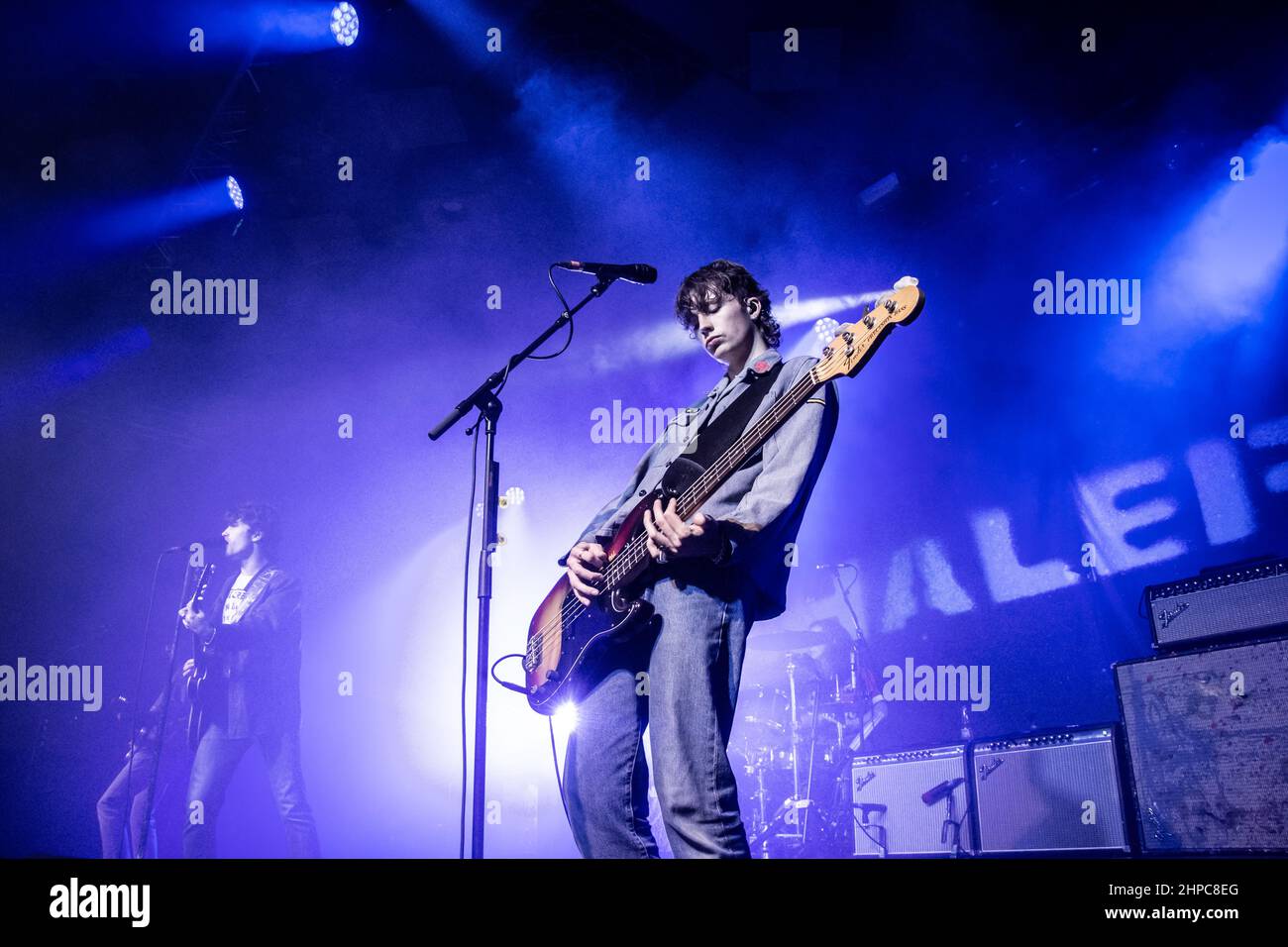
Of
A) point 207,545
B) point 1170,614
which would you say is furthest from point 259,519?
point 1170,614

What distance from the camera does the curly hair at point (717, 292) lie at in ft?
9.14

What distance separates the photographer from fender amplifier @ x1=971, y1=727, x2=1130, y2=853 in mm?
3193

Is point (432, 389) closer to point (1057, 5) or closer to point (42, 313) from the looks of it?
point (42, 313)

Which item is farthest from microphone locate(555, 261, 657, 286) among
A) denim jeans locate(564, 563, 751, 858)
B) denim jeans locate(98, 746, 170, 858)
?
denim jeans locate(98, 746, 170, 858)

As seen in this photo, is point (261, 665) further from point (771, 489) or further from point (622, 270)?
point (771, 489)

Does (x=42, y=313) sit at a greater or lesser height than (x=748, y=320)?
greater

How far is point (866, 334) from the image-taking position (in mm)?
2402

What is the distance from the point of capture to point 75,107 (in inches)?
165

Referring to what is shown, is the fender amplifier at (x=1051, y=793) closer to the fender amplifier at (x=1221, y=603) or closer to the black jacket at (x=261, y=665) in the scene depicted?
the fender amplifier at (x=1221, y=603)
